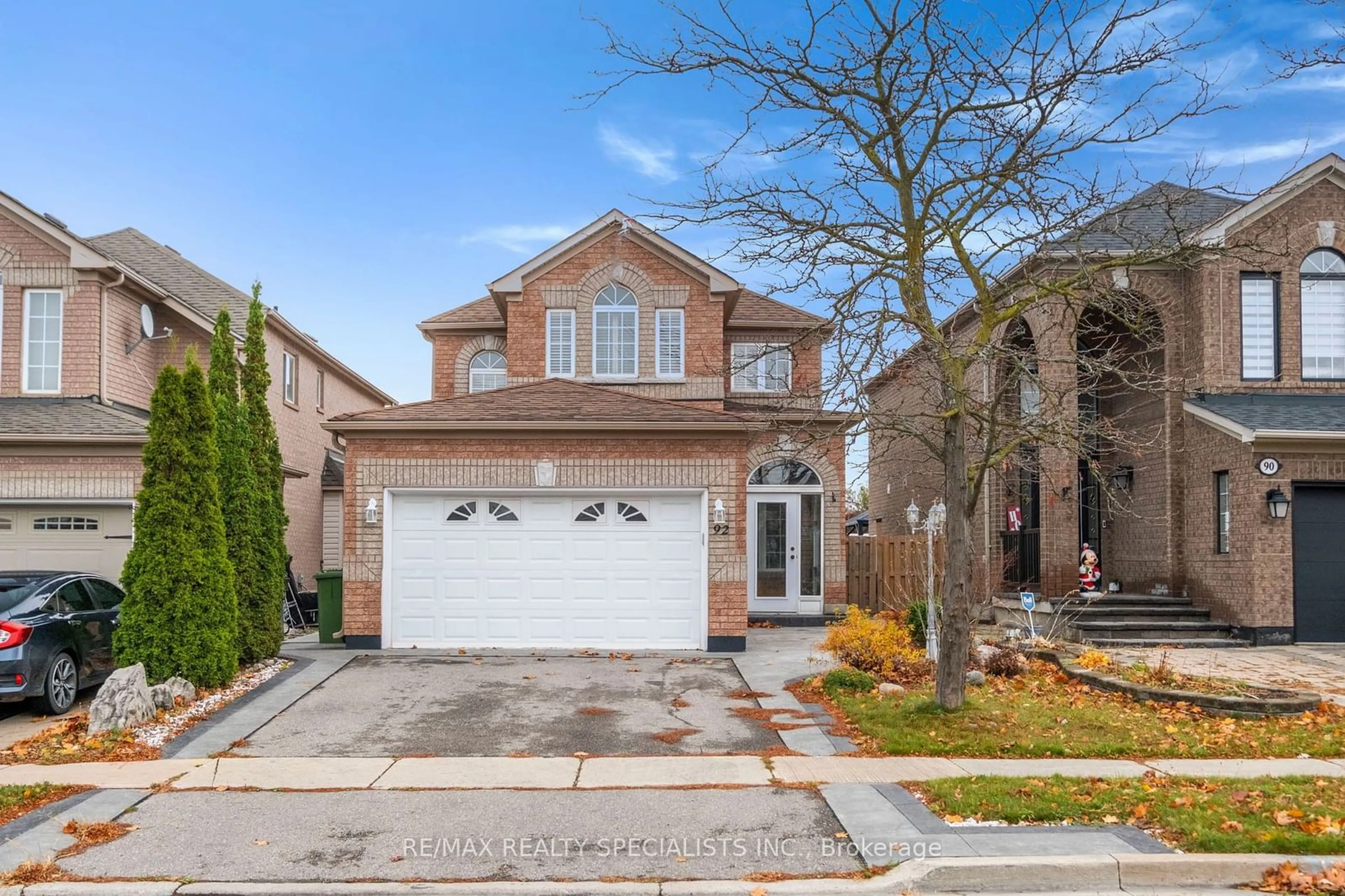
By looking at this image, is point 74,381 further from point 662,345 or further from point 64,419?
point 662,345

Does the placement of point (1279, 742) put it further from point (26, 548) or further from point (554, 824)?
A: point (26, 548)

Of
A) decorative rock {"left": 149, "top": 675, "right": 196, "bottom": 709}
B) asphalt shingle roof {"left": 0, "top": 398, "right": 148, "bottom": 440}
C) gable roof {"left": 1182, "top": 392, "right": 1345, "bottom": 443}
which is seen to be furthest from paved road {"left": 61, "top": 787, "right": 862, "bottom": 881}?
gable roof {"left": 1182, "top": 392, "right": 1345, "bottom": 443}

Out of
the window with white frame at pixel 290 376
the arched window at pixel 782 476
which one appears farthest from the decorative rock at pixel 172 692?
the window with white frame at pixel 290 376

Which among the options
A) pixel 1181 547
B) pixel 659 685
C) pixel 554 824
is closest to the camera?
pixel 554 824

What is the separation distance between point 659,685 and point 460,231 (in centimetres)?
1192

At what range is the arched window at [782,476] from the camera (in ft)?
63.5

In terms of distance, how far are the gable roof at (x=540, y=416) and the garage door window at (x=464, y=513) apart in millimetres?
1147

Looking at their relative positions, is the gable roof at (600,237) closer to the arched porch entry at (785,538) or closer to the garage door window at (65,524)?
the arched porch entry at (785,538)

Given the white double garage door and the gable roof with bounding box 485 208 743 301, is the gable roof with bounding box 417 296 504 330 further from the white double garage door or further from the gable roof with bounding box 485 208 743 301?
the white double garage door

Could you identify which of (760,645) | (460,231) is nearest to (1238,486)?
(760,645)

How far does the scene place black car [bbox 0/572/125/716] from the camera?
33.3 ft

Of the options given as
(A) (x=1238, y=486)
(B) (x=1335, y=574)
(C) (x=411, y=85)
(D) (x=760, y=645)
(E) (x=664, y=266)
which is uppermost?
(C) (x=411, y=85)

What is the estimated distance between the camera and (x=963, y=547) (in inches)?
370

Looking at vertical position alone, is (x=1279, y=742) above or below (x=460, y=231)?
below
